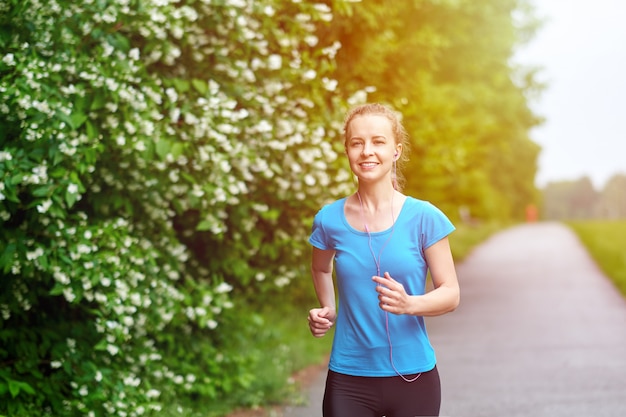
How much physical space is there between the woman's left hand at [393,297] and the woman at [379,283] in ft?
0.45

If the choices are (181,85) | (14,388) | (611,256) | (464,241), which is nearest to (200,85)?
(181,85)

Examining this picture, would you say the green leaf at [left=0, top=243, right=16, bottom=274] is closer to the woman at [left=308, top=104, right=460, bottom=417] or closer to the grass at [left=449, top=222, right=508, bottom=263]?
the woman at [left=308, top=104, right=460, bottom=417]

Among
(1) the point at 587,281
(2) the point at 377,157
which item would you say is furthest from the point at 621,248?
(2) the point at 377,157

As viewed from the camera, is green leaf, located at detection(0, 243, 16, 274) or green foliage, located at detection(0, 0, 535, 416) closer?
green leaf, located at detection(0, 243, 16, 274)

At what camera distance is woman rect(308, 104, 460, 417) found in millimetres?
3188

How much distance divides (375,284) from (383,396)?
0.39 metres

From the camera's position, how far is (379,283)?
10.2 feet

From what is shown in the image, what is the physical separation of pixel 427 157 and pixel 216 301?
7.02 metres

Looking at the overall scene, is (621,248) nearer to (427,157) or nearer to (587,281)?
(587,281)

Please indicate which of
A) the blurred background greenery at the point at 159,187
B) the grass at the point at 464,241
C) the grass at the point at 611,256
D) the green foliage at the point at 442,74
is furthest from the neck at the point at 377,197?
the grass at the point at 464,241

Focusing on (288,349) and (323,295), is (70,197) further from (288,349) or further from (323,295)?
(288,349)

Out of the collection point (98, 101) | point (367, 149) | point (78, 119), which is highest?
point (98, 101)

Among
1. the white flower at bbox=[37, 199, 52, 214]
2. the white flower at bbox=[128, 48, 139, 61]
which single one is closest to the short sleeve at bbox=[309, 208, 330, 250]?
the white flower at bbox=[37, 199, 52, 214]

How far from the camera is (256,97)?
687 centimetres
